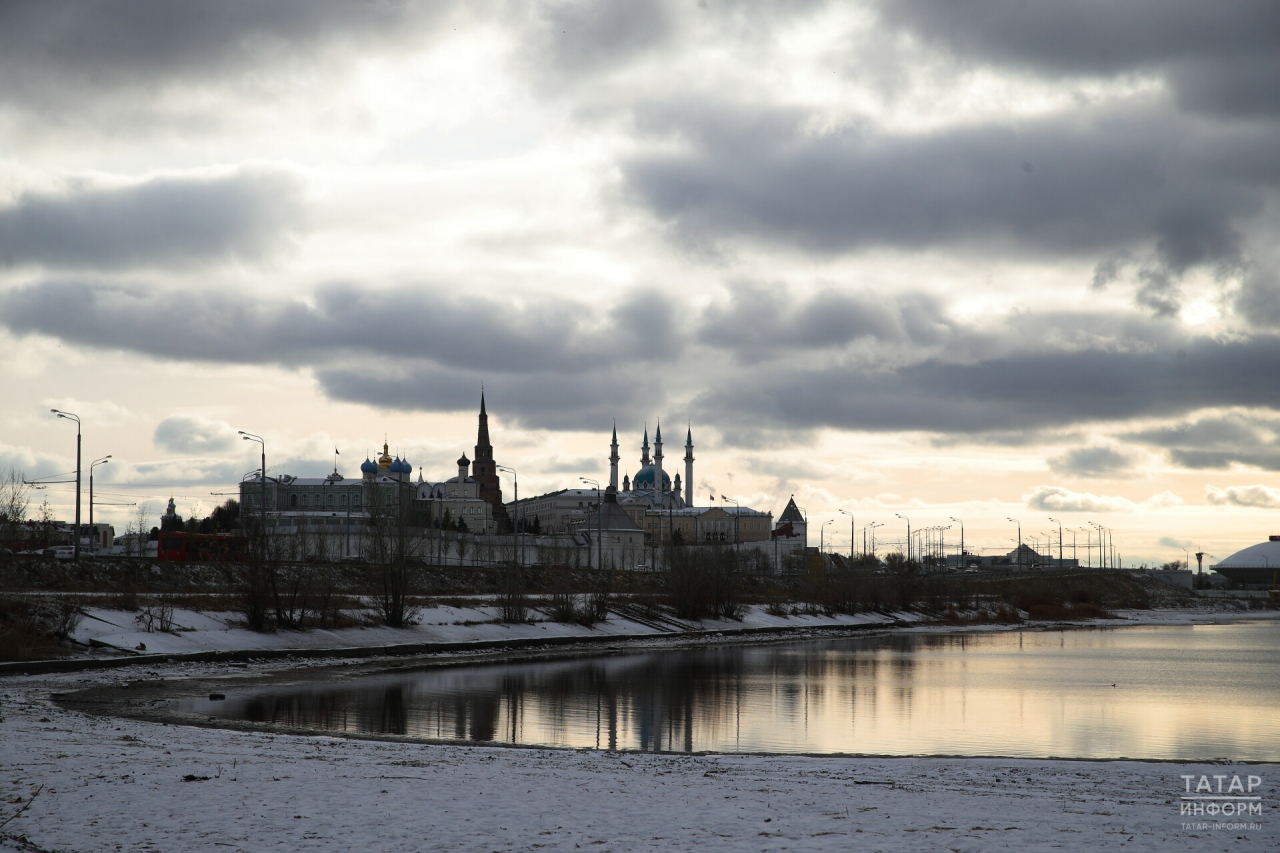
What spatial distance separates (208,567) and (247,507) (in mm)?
19649

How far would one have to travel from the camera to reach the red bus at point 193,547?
7288 cm

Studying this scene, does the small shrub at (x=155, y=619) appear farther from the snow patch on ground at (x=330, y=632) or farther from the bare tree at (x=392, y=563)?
the bare tree at (x=392, y=563)

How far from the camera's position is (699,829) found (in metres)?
12.8

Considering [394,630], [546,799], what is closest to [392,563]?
[394,630]

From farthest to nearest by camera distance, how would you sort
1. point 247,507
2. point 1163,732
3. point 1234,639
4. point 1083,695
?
point 1234,639, point 247,507, point 1083,695, point 1163,732

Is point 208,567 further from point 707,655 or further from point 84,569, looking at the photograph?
point 707,655

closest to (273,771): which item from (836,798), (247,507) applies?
(836,798)

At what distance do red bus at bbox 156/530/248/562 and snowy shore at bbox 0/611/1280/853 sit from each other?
55.5 meters

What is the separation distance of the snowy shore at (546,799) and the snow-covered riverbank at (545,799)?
0.04 m

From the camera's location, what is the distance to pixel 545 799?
1429cm

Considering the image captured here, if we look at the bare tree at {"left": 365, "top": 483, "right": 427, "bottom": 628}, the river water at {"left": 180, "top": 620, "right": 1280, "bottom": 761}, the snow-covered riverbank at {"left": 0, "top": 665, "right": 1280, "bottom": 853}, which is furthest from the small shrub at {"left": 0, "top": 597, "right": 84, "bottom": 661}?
the bare tree at {"left": 365, "top": 483, "right": 427, "bottom": 628}

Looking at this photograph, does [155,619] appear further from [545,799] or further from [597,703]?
[545,799]

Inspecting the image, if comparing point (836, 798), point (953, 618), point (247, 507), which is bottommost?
point (953, 618)

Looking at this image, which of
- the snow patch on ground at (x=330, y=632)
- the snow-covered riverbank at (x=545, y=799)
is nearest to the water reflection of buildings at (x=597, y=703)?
the snow-covered riverbank at (x=545, y=799)
